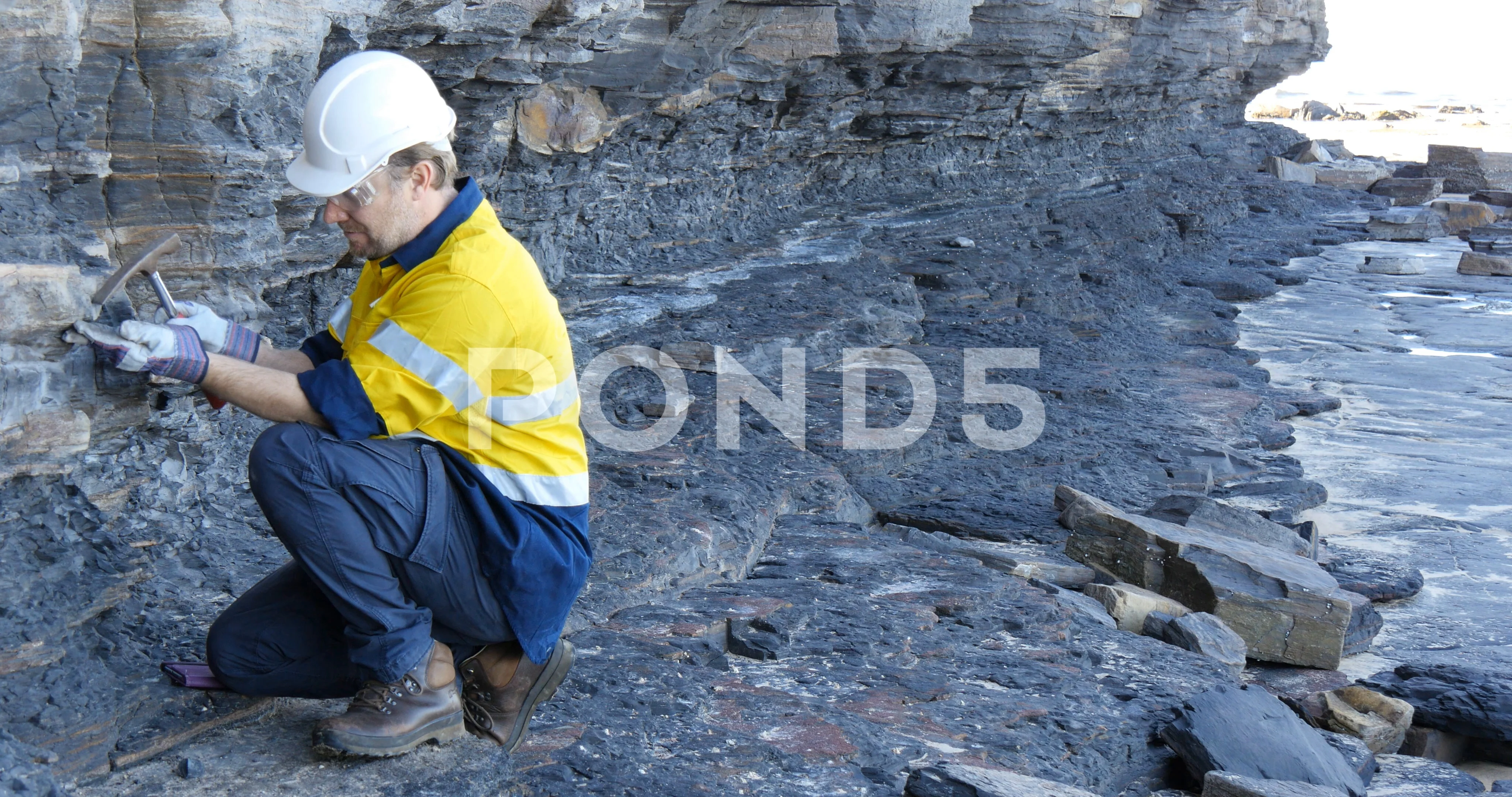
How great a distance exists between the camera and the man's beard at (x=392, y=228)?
7.35ft

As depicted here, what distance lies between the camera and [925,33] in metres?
8.05

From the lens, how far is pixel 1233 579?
13.1 ft

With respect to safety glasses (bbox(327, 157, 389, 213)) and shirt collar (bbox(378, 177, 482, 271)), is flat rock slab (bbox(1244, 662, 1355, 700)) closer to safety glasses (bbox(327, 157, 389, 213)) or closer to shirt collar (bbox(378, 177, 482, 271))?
shirt collar (bbox(378, 177, 482, 271))

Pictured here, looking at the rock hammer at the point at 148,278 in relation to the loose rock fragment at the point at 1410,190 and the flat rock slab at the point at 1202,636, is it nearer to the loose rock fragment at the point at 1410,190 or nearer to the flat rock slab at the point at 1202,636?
the flat rock slab at the point at 1202,636

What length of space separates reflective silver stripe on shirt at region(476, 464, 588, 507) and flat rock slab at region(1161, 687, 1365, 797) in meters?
1.59

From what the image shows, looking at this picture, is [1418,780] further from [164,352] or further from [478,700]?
[164,352]

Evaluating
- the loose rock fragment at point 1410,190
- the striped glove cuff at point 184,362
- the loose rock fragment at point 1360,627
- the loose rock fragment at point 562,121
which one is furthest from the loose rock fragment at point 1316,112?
the striped glove cuff at point 184,362

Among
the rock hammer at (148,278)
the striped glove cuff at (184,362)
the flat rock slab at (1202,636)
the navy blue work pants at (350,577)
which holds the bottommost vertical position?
the flat rock slab at (1202,636)

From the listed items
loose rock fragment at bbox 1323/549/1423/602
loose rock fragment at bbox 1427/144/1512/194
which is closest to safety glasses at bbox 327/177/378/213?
loose rock fragment at bbox 1323/549/1423/602

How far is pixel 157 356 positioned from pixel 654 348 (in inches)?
141

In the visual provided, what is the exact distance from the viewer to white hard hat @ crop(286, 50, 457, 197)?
7.25ft

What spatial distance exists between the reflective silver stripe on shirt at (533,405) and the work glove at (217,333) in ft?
1.70

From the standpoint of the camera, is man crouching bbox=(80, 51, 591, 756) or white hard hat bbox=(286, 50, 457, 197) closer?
man crouching bbox=(80, 51, 591, 756)

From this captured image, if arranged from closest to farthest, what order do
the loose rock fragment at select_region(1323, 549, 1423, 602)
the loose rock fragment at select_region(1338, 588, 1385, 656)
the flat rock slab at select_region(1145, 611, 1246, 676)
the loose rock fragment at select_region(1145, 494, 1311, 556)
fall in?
the flat rock slab at select_region(1145, 611, 1246, 676) < the loose rock fragment at select_region(1338, 588, 1385, 656) < the loose rock fragment at select_region(1323, 549, 1423, 602) < the loose rock fragment at select_region(1145, 494, 1311, 556)
